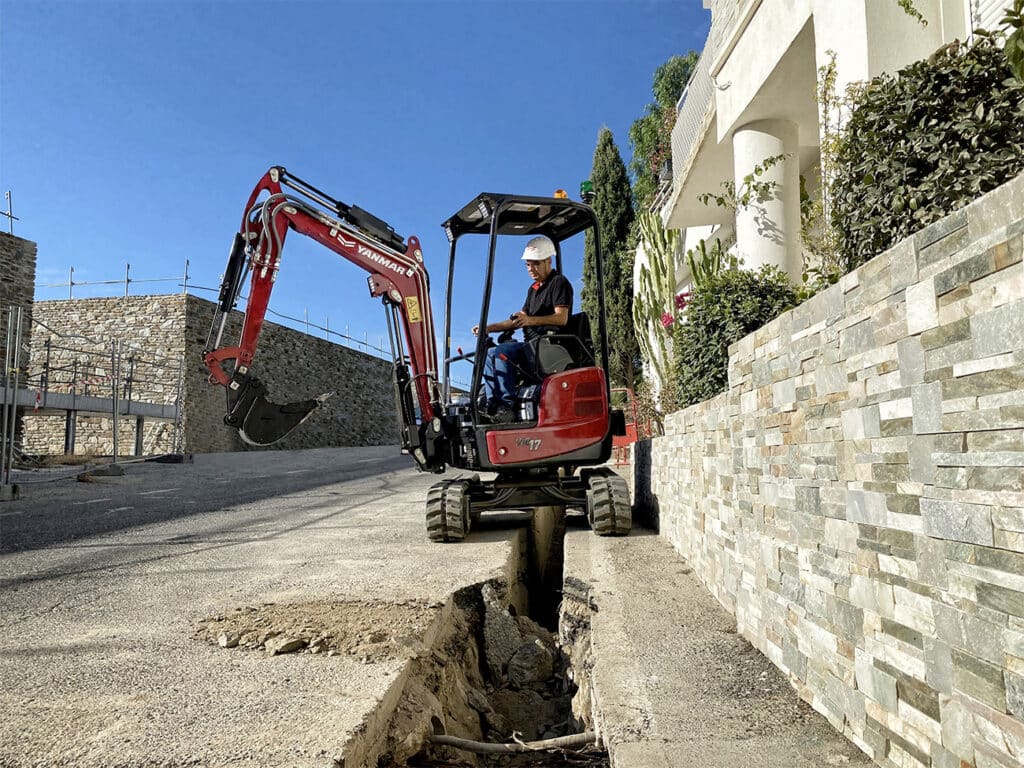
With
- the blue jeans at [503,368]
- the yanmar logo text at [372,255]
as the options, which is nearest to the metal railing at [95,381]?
the yanmar logo text at [372,255]

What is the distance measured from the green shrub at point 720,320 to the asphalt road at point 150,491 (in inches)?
209

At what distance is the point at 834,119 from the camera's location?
5789mm

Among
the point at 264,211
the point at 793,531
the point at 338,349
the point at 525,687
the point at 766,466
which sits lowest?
the point at 525,687

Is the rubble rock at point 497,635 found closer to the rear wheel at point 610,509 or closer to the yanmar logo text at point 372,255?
the rear wheel at point 610,509

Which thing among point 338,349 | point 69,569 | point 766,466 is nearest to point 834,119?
point 766,466

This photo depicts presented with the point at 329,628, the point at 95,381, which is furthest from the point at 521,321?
the point at 95,381

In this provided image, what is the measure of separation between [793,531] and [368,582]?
2515mm

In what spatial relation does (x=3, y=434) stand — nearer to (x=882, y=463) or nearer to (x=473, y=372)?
(x=473, y=372)

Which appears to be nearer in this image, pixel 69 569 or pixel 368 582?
pixel 368 582

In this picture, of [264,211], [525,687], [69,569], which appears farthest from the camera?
[264,211]

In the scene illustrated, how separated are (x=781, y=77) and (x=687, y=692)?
6583 millimetres

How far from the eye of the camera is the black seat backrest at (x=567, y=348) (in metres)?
5.76

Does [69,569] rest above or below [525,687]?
above

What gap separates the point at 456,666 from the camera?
342 cm
